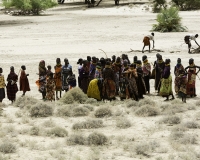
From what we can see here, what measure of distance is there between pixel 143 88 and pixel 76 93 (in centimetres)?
205

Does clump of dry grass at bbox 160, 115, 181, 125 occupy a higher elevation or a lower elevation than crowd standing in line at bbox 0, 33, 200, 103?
lower

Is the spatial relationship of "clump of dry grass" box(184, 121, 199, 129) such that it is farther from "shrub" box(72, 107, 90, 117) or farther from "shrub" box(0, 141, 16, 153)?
"shrub" box(0, 141, 16, 153)

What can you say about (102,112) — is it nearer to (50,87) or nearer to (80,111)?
(80,111)

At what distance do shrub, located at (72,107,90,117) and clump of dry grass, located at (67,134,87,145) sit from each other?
8.19ft

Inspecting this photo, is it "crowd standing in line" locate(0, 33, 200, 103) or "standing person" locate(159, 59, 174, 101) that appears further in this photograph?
"crowd standing in line" locate(0, 33, 200, 103)

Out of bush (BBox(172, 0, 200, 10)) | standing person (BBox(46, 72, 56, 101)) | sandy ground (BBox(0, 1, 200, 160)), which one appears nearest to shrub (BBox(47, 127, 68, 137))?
sandy ground (BBox(0, 1, 200, 160))

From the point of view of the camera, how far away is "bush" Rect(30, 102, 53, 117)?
13.0m

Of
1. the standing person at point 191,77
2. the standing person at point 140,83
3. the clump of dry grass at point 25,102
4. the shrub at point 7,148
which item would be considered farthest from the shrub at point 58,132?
the standing person at point 191,77

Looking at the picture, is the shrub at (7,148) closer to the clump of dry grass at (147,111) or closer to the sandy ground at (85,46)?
the sandy ground at (85,46)

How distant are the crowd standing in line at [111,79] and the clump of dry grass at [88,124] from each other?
8.51 ft

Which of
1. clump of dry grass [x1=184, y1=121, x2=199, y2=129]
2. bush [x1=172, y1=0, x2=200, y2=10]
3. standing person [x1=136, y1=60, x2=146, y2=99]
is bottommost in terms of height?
clump of dry grass [x1=184, y1=121, x2=199, y2=129]

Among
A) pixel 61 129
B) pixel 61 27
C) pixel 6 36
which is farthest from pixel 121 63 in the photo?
pixel 61 27

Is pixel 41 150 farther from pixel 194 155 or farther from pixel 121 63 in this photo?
pixel 121 63

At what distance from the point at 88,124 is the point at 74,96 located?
2770mm
